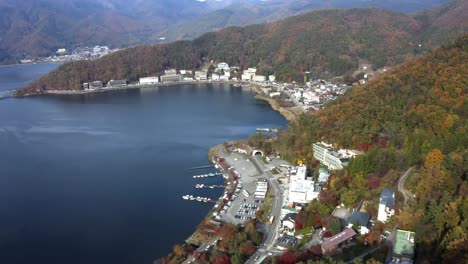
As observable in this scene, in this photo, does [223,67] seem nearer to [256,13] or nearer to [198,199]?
[198,199]

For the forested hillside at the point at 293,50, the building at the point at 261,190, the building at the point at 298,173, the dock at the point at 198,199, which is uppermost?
the forested hillside at the point at 293,50

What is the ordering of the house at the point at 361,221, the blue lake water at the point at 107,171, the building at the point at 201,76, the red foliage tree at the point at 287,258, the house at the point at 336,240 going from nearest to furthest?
1. the red foliage tree at the point at 287,258
2. the house at the point at 336,240
3. the house at the point at 361,221
4. the blue lake water at the point at 107,171
5. the building at the point at 201,76

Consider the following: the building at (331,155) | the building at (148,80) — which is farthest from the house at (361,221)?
the building at (148,80)

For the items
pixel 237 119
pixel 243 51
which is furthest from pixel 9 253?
pixel 243 51

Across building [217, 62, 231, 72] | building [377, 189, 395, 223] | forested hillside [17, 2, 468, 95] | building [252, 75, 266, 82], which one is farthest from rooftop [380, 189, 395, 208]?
building [217, 62, 231, 72]

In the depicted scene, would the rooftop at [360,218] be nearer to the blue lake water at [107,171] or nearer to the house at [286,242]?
the house at [286,242]

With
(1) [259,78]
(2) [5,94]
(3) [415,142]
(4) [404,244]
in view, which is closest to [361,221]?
(4) [404,244]
